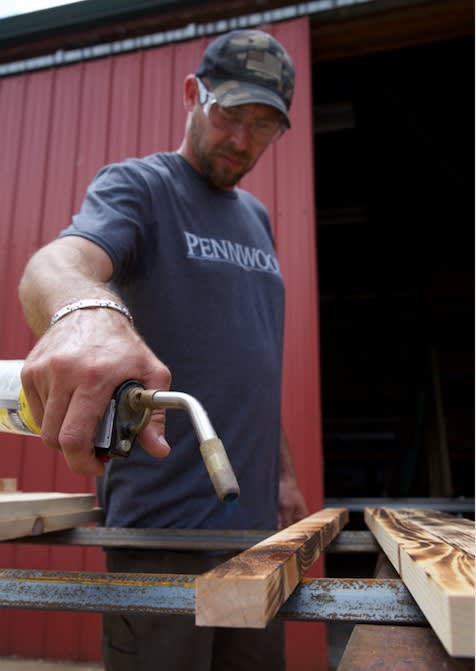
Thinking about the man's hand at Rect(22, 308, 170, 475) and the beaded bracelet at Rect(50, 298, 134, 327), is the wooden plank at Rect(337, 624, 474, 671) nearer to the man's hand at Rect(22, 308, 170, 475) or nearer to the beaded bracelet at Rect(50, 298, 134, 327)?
the man's hand at Rect(22, 308, 170, 475)

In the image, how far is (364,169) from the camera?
18.2 ft

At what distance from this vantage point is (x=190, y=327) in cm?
150

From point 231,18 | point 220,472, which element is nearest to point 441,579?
point 220,472

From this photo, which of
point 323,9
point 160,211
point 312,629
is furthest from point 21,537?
point 323,9

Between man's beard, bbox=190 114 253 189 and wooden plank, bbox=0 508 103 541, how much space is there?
107cm

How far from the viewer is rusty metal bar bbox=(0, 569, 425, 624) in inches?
25.9

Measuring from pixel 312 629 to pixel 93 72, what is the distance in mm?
3593

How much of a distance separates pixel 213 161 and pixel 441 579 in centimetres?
142

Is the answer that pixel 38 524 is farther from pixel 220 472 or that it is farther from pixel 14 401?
pixel 220 472

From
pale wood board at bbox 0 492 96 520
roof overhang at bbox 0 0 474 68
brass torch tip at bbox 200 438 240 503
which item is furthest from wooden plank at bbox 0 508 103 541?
roof overhang at bbox 0 0 474 68

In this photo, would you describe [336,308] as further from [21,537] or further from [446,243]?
[21,537]

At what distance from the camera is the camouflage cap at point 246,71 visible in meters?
1.60

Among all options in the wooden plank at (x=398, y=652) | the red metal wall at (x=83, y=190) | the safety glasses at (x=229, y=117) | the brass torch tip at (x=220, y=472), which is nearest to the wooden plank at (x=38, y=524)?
the brass torch tip at (x=220, y=472)

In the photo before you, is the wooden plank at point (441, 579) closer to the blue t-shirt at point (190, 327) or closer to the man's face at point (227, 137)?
the blue t-shirt at point (190, 327)
